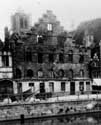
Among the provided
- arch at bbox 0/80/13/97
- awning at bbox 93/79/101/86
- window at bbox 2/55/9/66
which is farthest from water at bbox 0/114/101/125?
window at bbox 2/55/9/66

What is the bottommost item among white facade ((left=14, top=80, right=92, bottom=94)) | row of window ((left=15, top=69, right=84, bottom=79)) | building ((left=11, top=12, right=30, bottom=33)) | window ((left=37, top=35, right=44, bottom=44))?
white facade ((left=14, top=80, right=92, bottom=94))

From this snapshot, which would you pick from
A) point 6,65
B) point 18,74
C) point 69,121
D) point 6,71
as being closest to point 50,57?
point 18,74

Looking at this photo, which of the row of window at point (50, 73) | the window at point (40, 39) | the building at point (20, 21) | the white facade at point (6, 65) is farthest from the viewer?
the building at point (20, 21)

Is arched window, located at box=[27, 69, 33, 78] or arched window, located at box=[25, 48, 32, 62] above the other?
arched window, located at box=[25, 48, 32, 62]

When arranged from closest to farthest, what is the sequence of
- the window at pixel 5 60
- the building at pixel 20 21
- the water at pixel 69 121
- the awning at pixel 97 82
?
the water at pixel 69 121, the window at pixel 5 60, the awning at pixel 97 82, the building at pixel 20 21

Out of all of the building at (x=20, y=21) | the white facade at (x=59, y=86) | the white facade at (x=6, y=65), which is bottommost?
the white facade at (x=59, y=86)

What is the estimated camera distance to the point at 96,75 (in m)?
47.4

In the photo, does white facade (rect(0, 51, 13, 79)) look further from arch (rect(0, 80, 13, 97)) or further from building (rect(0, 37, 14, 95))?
arch (rect(0, 80, 13, 97))

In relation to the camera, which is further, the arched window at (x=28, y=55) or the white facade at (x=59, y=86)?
the arched window at (x=28, y=55)

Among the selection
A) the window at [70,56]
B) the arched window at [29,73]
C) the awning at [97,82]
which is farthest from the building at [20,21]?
the awning at [97,82]

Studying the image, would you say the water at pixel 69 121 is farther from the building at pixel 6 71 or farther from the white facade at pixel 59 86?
the building at pixel 6 71

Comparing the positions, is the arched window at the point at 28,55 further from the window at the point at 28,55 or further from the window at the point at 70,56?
the window at the point at 70,56

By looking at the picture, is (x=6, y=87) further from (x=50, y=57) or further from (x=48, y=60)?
(x=50, y=57)

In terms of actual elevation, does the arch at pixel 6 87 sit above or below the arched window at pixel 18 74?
below
